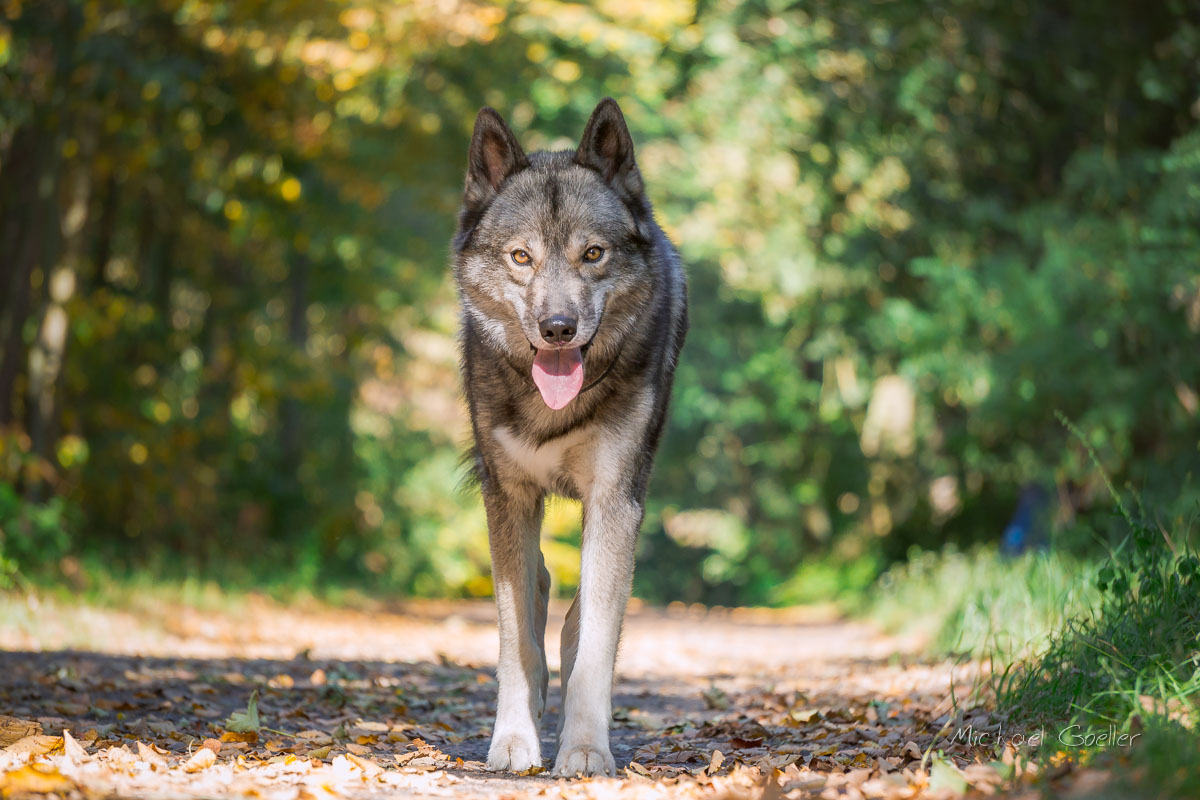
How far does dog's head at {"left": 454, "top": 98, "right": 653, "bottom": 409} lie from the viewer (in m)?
4.40

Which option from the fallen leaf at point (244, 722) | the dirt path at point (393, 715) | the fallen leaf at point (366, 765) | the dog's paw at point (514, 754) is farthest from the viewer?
the fallen leaf at point (244, 722)

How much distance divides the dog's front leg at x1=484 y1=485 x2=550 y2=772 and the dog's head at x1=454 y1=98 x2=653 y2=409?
562 mm

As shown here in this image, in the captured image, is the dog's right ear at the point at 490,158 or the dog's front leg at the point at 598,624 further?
the dog's right ear at the point at 490,158

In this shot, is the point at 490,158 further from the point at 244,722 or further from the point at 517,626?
the point at 244,722

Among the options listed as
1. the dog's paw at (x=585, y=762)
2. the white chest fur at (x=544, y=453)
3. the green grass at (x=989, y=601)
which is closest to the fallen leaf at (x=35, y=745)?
the dog's paw at (x=585, y=762)

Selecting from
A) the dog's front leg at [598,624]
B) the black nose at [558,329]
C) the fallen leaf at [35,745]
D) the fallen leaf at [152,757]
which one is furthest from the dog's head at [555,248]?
the fallen leaf at [35,745]

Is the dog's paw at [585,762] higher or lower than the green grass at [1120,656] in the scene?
lower

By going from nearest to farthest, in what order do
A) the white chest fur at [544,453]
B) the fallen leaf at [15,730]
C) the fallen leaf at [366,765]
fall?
the fallen leaf at [366,765]
the fallen leaf at [15,730]
the white chest fur at [544,453]

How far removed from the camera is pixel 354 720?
5.28 m

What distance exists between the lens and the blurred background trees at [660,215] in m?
9.38

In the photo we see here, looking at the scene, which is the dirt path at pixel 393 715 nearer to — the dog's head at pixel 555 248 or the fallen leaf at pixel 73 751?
the fallen leaf at pixel 73 751

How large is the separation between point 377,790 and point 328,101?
1012cm

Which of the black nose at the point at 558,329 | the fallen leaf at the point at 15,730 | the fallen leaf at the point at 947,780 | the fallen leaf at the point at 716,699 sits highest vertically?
the black nose at the point at 558,329

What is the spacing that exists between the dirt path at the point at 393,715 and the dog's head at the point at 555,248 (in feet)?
5.00
